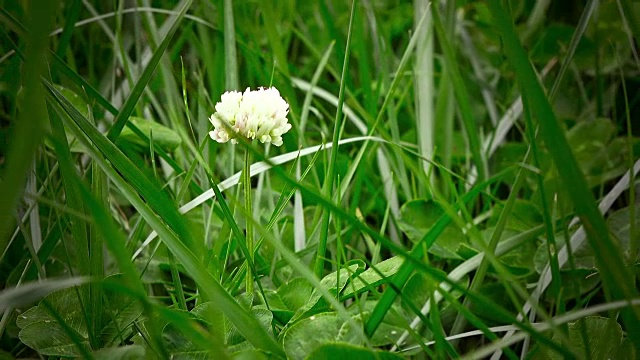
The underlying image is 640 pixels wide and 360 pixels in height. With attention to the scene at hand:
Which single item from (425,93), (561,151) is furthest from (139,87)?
(425,93)

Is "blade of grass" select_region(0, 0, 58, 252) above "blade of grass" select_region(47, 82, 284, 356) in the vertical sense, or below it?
above

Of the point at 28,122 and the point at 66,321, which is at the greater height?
the point at 28,122

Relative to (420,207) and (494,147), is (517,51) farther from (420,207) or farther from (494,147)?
(494,147)

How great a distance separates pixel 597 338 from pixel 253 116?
0.39 meters

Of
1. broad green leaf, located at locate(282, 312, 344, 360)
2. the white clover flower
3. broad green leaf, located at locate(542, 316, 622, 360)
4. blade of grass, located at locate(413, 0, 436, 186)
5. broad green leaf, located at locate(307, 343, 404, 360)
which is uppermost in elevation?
the white clover flower

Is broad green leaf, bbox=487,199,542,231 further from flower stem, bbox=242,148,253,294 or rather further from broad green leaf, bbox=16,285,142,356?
broad green leaf, bbox=16,285,142,356

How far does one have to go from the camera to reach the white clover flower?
2.02 ft

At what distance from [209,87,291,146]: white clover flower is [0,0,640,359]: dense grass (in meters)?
0.03

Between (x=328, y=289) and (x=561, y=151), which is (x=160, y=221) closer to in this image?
(x=328, y=289)

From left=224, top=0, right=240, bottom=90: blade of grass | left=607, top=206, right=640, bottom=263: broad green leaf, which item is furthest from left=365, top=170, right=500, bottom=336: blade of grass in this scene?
left=224, top=0, right=240, bottom=90: blade of grass

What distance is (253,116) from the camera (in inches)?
24.2

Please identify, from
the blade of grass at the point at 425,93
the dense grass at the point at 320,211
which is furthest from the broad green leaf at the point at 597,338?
the blade of grass at the point at 425,93

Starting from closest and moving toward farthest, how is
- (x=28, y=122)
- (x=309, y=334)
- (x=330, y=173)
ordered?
(x=28, y=122), (x=309, y=334), (x=330, y=173)

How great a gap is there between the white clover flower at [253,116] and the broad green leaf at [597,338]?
12.7 inches
